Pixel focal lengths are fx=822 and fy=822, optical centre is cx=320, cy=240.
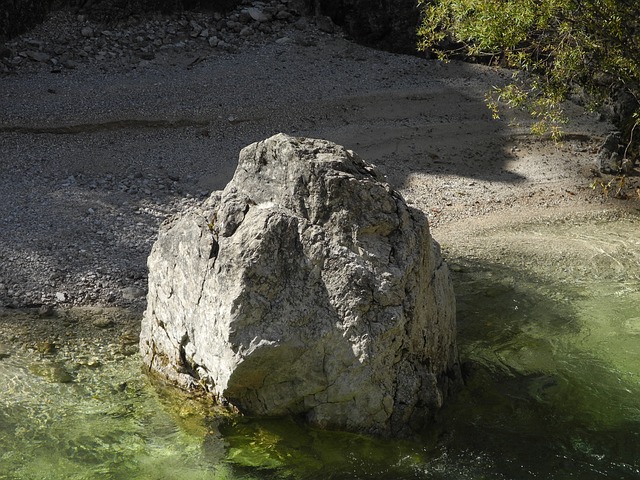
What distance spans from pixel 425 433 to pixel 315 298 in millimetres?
1091

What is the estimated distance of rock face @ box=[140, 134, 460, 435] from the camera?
16.2 ft

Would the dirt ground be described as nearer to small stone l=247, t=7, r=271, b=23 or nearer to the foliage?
small stone l=247, t=7, r=271, b=23

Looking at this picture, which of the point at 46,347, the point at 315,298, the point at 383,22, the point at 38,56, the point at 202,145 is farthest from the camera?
the point at 383,22

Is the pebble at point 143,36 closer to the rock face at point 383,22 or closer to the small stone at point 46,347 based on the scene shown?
the rock face at point 383,22

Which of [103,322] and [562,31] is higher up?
[562,31]

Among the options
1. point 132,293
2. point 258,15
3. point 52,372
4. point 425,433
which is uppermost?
point 258,15

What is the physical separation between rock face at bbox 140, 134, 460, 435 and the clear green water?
20 centimetres

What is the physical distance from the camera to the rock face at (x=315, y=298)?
4.93 metres

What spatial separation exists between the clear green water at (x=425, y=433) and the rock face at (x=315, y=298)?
20 cm

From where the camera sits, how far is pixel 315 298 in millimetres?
5016

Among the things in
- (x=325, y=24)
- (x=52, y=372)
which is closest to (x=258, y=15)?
(x=325, y=24)

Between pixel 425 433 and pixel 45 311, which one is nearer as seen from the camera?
pixel 425 433

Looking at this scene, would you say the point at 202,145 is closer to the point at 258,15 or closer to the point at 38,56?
the point at 38,56

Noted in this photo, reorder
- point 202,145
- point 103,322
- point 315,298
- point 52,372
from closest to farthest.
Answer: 1. point 315,298
2. point 52,372
3. point 103,322
4. point 202,145
